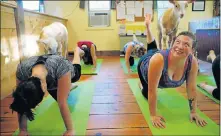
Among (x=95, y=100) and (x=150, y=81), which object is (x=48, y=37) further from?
(x=150, y=81)

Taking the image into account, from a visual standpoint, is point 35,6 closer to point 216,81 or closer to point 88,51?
point 88,51

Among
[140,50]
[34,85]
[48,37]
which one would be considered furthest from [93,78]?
[34,85]

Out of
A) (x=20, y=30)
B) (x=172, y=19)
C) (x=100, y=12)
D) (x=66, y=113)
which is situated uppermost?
(x=100, y=12)

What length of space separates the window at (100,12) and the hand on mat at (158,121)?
2.50m

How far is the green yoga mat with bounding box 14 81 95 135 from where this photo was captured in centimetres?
111

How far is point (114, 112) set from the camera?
138 cm

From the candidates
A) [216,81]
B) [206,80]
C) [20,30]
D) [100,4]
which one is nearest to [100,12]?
[100,4]

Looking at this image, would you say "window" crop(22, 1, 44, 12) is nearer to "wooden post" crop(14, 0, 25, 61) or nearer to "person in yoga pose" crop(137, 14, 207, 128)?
"wooden post" crop(14, 0, 25, 61)

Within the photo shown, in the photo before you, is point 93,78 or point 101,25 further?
point 101,25

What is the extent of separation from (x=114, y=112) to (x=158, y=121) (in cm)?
32

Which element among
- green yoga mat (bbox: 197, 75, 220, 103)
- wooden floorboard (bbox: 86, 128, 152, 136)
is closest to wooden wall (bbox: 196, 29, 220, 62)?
green yoga mat (bbox: 197, 75, 220, 103)

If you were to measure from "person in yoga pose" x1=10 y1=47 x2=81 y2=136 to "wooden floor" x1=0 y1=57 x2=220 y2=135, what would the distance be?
20 centimetres

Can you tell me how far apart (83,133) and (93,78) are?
Answer: 4.14 ft

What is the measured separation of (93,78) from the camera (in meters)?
2.32
